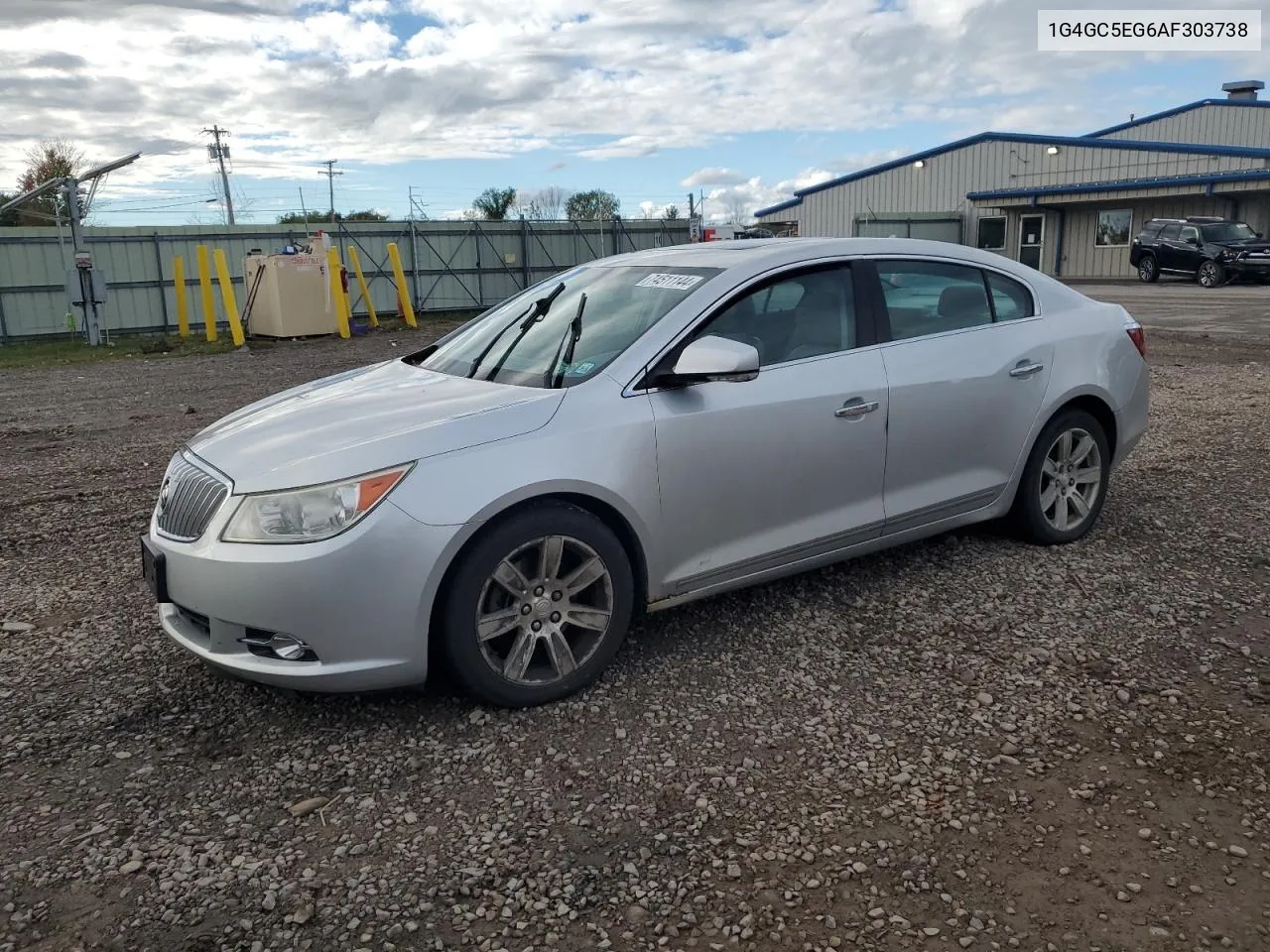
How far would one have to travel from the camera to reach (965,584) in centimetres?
471

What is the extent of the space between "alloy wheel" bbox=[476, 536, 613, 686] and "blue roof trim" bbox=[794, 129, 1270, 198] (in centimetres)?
3534

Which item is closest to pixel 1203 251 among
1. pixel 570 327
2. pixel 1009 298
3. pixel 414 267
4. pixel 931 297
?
pixel 414 267

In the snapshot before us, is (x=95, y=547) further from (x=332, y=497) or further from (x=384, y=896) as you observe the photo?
(x=384, y=896)

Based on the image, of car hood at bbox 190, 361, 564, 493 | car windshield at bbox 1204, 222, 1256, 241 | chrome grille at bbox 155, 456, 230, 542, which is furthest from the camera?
car windshield at bbox 1204, 222, 1256, 241

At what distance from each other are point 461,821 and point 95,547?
12.1 feet

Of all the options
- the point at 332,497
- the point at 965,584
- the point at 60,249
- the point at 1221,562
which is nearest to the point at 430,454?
the point at 332,497

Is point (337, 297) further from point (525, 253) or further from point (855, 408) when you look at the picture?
point (855, 408)

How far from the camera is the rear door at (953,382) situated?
4410 mm

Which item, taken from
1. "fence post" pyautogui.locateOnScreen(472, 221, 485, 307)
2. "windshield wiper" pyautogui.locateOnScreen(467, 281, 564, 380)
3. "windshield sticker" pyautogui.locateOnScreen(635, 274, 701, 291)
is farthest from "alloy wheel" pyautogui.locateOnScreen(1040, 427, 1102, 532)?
"fence post" pyautogui.locateOnScreen(472, 221, 485, 307)

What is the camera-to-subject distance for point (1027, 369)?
482 centimetres

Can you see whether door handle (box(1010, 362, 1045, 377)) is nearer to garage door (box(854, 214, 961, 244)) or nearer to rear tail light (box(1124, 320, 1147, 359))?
rear tail light (box(1124, 320, 1147, 359))

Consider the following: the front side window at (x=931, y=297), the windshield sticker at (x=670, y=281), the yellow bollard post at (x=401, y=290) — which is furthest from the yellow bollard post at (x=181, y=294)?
the front side window at (x=931, y=297)

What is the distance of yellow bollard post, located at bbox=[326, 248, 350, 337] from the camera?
20422 mm

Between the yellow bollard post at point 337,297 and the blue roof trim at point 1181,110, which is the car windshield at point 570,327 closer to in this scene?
the yellow bollard post at point 337,297
